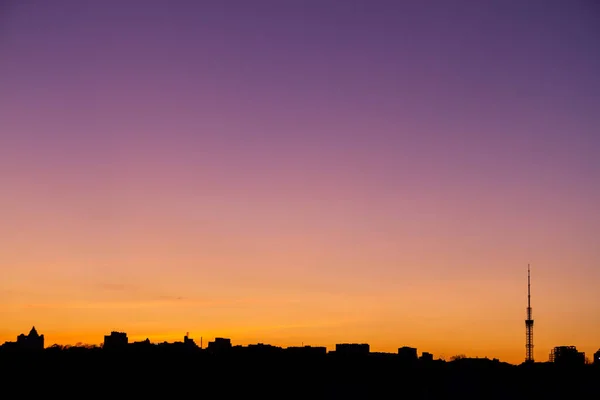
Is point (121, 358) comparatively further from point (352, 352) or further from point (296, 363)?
point (352, 352)

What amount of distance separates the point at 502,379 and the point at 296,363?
36246mm

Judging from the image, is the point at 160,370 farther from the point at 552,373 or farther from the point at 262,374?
the point at 552,373

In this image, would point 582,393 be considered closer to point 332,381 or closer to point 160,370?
point 332,381

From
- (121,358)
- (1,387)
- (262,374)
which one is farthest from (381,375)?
(1,387)

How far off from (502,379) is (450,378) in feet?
32.4

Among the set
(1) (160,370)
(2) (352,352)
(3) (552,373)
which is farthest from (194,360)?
(3) (552,373)

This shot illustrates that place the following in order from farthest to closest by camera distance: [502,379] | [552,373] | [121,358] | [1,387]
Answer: [552,373]
[502,379]
[121,358]
[1,387]

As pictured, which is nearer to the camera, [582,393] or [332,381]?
[332,381]

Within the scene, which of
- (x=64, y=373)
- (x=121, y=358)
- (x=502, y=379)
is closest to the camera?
(x=64, y=373)

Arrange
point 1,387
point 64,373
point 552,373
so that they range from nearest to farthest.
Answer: point 1,387 → point 64,373 → point 552,373

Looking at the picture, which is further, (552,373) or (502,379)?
(552,373)

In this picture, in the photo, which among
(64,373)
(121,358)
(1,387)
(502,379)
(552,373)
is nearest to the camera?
(1,387)

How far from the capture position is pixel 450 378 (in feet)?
536

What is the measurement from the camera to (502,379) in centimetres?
16600
